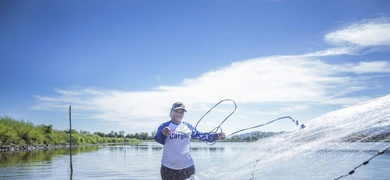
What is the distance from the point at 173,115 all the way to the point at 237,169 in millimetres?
1743

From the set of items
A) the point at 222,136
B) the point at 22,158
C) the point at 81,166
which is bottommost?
the point at 81,166

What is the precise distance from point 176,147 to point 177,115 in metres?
0.57

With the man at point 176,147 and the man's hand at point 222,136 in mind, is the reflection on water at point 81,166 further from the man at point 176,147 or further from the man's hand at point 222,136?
the man at point 176,147

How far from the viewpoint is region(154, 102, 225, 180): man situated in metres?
5.88

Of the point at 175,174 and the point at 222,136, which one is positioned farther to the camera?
the point at 222,136

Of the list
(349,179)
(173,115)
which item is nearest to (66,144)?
(349,179)

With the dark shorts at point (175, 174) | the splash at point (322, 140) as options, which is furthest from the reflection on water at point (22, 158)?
the splash at point (322, 140)

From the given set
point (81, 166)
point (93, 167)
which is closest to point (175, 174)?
point (93, 167)

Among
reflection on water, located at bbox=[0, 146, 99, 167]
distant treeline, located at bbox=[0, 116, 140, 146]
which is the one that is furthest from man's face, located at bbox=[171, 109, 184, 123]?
distant treeline, located at bbox=[0, 116, 140, 146]

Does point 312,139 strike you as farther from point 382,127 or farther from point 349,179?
point 349,179

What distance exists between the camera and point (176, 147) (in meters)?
5.91

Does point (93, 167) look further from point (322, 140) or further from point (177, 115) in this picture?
point (322, 140)

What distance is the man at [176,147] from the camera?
19.3 feet

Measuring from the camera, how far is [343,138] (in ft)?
14.3
